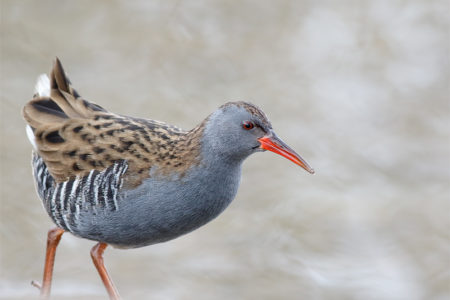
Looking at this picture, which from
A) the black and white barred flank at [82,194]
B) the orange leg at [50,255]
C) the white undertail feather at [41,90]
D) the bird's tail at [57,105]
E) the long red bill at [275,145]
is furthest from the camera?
the orange leg at [50,255]

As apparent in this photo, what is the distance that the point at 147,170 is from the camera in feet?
16.8

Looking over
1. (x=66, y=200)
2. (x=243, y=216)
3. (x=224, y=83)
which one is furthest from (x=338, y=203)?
(x=66, y=200)

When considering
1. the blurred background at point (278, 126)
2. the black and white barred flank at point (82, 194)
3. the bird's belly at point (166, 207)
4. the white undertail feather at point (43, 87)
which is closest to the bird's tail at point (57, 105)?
the white undertail feather at point (43, 87)

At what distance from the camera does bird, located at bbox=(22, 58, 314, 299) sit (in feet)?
16.6

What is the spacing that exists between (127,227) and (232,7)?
21.3ft

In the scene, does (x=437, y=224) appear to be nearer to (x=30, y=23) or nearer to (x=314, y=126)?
(x=314, y=126)

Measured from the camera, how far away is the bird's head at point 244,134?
16.4 ft

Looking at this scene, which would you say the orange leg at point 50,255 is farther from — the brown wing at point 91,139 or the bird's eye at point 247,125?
the bird's eye at point 247,125

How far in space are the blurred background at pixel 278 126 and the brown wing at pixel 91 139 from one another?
3.38 metres

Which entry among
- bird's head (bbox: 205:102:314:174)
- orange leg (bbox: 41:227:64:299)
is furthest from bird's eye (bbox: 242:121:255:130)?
orange leg (bbox: 41:227:64:299)

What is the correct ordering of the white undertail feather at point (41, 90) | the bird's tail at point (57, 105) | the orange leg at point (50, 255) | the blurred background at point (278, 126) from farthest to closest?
the blurred background at point (278, 126) → the orange leg at point (50, 255) → the white undertail feather at point (41, 90) → the bird's tail at point (57, 105)

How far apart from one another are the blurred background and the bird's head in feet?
12.3

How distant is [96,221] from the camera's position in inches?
204

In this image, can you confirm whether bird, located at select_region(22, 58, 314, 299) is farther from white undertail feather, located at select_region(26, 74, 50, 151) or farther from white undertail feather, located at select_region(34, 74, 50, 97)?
white undertail feather, located at select_region(34, 74, 50, 97)
